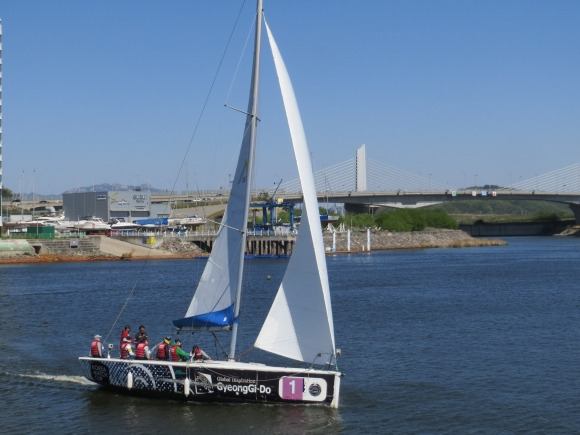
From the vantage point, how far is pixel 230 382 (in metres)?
20.9

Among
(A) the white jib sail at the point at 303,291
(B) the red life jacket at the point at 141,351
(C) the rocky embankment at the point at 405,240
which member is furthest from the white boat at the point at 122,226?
(A) the white jib sail at the point at 303,291

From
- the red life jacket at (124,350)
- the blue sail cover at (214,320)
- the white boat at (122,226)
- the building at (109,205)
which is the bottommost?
the red life jacket at (124,350)

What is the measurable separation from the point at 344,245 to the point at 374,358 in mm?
84495

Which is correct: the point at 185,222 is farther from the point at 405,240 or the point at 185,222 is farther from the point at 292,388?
the point at 292,388

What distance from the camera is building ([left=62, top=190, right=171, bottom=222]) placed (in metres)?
133

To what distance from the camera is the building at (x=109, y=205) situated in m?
133

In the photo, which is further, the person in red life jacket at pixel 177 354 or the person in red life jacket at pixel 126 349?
the person in red life jacket at pixel 126 349

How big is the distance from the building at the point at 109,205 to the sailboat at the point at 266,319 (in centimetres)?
11138

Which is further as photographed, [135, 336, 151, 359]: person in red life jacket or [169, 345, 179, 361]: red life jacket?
[135, 336, 151, 359]: person in red life jacket

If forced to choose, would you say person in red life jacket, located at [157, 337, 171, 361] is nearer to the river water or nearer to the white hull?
the white hull

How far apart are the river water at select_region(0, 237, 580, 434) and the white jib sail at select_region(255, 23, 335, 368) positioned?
158 cm

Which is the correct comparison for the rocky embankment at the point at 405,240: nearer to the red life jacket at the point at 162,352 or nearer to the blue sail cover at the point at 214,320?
the red life jacket at the point at 162,352

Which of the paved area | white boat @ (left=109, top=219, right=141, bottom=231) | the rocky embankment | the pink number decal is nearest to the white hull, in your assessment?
the pink number decal

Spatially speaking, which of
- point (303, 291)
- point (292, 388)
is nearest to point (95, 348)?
point (292, 388)
